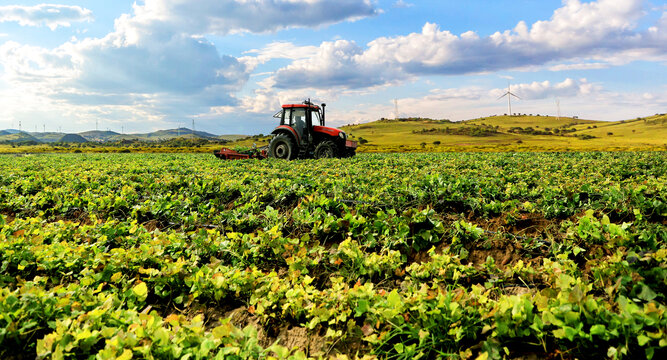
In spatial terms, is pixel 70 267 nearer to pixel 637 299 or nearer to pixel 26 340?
pixel 26 340

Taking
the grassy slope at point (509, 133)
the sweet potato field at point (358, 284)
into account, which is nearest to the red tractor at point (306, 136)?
the sweet potato field at point (358, 284)

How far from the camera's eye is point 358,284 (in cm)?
364

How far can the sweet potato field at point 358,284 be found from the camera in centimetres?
266

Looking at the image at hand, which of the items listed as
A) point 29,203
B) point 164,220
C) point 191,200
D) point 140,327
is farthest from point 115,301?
point 29,203

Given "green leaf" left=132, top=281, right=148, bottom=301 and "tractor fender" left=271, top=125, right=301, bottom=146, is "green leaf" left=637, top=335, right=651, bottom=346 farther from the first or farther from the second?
"tractor fender" left=271, top=125, right=301, bottom=146

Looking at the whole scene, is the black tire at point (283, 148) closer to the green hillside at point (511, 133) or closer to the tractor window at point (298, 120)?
the tractor window at point (298, 120)

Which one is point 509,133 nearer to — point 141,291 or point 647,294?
point 647,294

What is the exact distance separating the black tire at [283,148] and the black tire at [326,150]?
→ 1.27 m

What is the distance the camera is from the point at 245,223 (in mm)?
6395

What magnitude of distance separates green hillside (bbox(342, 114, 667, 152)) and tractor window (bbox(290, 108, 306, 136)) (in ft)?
161

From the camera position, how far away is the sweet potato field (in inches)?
105

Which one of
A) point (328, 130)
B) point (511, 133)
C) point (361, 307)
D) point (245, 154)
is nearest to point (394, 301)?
point (361, 307)

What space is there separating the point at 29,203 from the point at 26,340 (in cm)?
769

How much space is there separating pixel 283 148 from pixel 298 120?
173 cm
